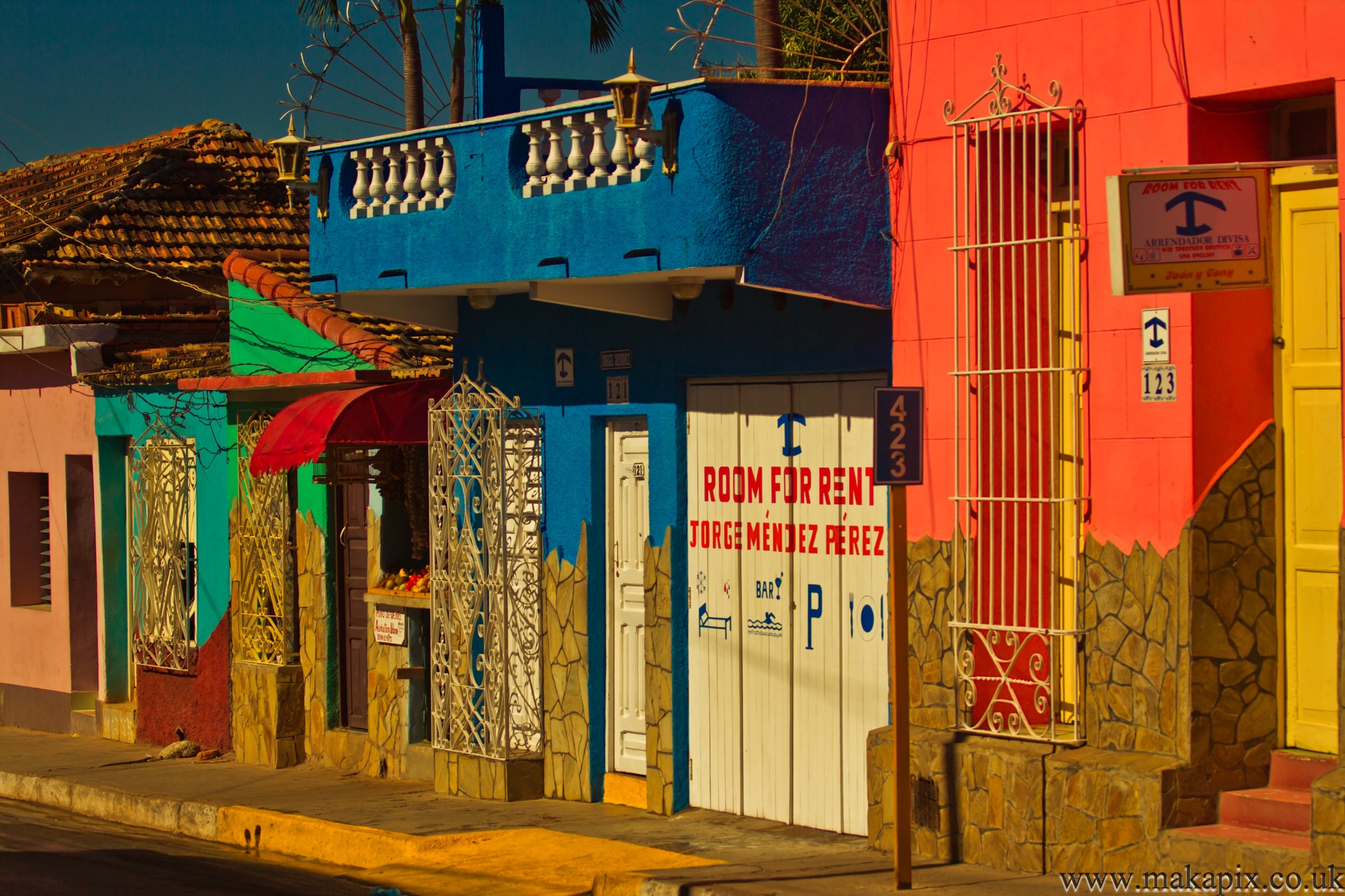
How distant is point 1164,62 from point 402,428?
20.9 ft

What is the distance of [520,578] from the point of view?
38.5 ft

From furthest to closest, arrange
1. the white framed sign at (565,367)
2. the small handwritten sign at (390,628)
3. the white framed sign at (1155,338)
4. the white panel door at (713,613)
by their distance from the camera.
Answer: the small handwritten sign at (390,628) → the white framed sign at (565,367) → the white panel door at (713,613) → the white framed sign at (1155,338)

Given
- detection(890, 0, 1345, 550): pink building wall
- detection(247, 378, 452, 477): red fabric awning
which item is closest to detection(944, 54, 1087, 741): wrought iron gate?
detection(890, 0, 1345, 550): pink building wall

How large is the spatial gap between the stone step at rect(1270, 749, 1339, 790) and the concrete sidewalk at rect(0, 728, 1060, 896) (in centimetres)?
118

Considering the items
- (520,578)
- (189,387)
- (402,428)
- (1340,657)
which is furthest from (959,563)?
(189,387)

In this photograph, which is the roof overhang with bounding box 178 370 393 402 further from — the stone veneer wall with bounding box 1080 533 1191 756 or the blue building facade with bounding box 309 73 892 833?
the stone veneer wall with bounding box 1080 533 1191 756

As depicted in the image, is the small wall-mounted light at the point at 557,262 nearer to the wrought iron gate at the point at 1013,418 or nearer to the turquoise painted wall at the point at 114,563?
the wrought iron gate at the point at 1013,418

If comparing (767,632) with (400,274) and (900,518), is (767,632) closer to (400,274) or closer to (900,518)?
(900,518)

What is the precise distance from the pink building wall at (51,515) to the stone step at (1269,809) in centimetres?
1205

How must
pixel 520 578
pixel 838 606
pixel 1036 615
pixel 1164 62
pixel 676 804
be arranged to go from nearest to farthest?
pixel 1164 62 < pixel 1036 615 < pixel 838 606 < pixel 676 804 < pixel 520 578

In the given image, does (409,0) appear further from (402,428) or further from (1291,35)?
(1291,35)

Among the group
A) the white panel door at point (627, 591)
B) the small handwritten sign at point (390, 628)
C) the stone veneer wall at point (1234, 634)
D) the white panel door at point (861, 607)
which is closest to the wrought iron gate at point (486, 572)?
the white panel door at point (627, 591)

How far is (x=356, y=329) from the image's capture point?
44.7 ft

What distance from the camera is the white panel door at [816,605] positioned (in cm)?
977
